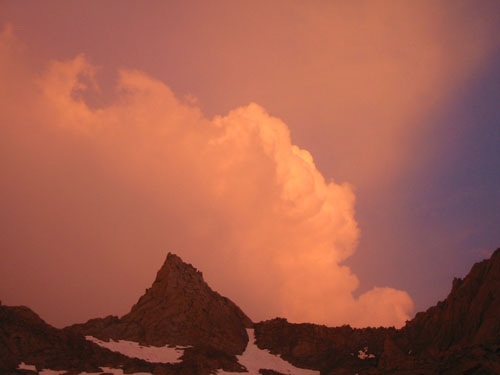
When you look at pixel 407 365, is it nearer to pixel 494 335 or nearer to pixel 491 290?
pixel 494 335

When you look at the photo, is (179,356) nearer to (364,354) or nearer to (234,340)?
(234,340)

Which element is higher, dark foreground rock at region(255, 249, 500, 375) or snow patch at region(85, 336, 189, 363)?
dark foreground rock at region(255, 249, 500, 375)

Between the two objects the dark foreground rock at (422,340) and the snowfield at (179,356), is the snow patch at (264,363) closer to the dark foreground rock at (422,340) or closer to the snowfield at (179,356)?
the snowfield at (179,356)

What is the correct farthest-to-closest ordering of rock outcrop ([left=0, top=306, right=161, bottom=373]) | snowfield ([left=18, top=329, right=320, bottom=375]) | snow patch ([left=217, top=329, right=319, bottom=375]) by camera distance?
snow patch ([left=217, top=329, right=319, bottom=375]) < snowfield ([left=18, top=329, right=320, bottom=375]) < rock outcrop ([left=0, top=306, right=161, bottom=373])

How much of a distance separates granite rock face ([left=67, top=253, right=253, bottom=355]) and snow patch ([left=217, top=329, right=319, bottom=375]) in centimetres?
265

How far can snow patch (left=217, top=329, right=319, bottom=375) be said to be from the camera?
289ft

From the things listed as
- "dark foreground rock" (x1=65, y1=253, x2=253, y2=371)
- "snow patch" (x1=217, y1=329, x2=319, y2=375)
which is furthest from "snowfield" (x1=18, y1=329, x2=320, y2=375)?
"dark foreground rock" (x1=65, y1=253, x2=253, y2=371)

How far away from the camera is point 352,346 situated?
323 ft

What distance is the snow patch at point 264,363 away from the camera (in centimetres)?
8819

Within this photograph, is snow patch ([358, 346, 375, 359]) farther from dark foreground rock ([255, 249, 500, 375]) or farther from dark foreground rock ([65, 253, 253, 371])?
dark foreground rock ([65, 253, 253, 371])

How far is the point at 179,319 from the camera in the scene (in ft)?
324

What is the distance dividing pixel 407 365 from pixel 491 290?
2529cm

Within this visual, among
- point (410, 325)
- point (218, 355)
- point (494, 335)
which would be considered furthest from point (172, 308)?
point (494, 335)

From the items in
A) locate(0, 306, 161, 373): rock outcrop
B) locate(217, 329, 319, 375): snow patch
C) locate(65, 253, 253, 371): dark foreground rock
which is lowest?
locate(0, 306, 161, 373): rock outcrop
